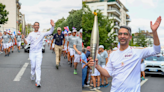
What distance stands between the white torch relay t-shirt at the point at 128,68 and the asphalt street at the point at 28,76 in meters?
1.77

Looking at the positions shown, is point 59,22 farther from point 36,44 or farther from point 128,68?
point 128,68

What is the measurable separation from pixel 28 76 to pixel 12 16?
3.42 ft

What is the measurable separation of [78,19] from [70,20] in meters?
0.20

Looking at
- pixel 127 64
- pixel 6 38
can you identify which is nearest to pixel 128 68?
pixel 127 64

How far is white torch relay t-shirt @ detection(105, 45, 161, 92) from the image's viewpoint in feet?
8.38

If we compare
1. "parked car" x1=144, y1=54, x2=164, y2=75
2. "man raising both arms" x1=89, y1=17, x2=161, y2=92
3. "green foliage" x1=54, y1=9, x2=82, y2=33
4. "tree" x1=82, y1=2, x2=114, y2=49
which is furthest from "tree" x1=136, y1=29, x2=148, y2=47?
"man raising both arms" x1=89, y1=17, x2=161, y2=92

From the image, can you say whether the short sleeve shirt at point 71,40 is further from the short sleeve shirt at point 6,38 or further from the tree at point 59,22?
the short sleeve shirt at point 6,38

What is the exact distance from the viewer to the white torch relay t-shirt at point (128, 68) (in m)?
2.55

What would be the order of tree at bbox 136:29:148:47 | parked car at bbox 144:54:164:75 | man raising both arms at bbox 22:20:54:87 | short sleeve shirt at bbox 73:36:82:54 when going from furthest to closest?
tree at bbox 136:29:148:47
parked car at bbox 144:54:164:75
short sleeve shirt at bbox 73:36:82:54
man raising both arms at bbox 22:20:54:87

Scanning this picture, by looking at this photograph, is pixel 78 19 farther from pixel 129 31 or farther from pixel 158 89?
pixel 158 89

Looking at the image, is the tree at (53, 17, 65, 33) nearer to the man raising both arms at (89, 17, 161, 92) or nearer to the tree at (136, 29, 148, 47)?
the man raising both arms at (89, 17, 161, 92)

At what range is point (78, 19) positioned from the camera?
5.00 metres

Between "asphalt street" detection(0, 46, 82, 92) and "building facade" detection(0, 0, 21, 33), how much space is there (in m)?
0.42

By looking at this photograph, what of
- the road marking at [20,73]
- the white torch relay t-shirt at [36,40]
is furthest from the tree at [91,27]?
the road marking at [20,73]
